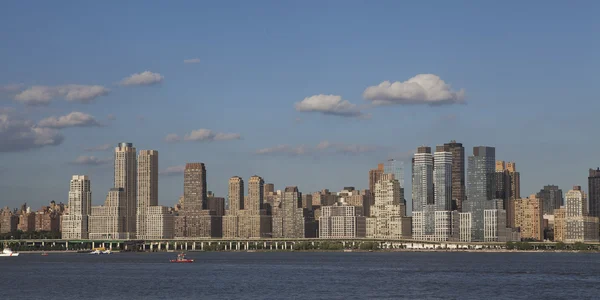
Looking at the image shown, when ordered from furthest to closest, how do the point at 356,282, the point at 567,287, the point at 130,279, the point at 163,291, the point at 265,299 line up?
the point at 130,279 < the point at 356,282 < the point at 567,287 < the point at 163,291 < the point at 265,299

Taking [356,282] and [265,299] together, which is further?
[356,282]

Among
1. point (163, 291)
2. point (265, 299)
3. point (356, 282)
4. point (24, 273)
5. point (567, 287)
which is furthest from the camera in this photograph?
point (24, 273)

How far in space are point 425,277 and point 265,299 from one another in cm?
5284

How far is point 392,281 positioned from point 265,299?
38815 mm

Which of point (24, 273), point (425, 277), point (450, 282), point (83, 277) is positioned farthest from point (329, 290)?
point (24, 273)

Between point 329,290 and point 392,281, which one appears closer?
point 329,290

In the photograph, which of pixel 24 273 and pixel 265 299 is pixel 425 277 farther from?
pixel 24 273

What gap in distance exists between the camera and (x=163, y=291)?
14038 cm

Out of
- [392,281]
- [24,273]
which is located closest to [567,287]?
[392,281]

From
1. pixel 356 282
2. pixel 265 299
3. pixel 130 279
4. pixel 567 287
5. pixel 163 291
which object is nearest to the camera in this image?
pixel 265 299

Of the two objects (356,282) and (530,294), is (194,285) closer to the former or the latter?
(356,282)

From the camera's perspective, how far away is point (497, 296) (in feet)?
434

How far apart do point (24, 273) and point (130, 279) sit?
37106mm

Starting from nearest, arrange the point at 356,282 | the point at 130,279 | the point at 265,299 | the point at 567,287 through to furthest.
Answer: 1. the point at 265,299
2. the point at 567,287
3. the point at 356,282
4. the point at 130,279
